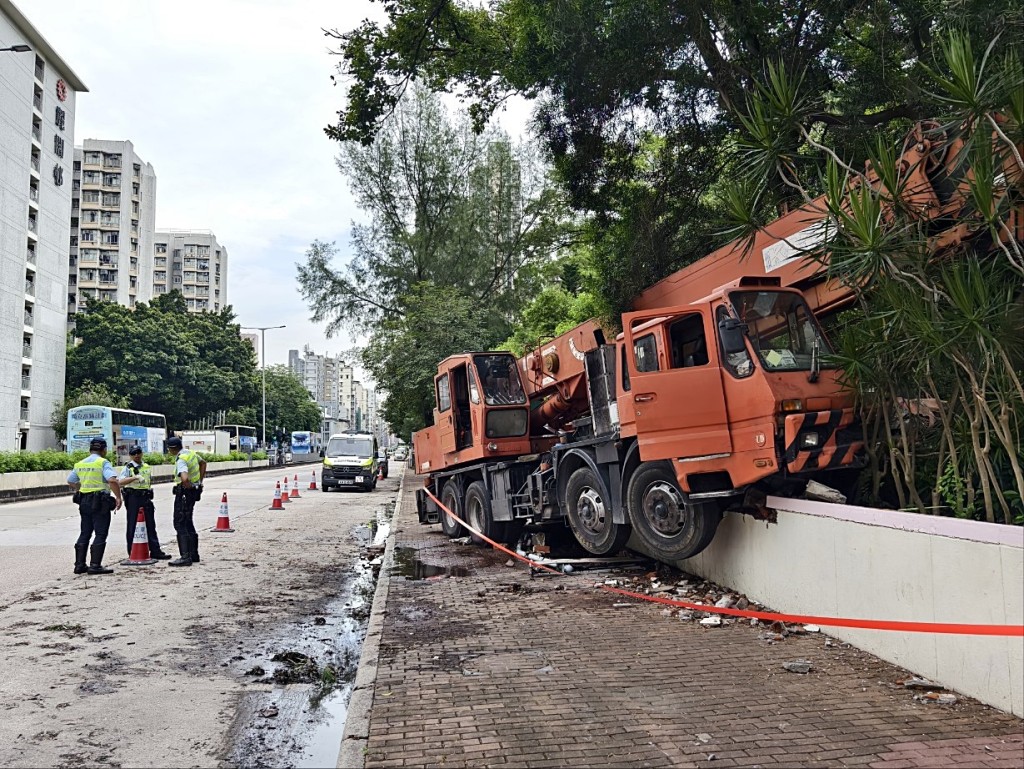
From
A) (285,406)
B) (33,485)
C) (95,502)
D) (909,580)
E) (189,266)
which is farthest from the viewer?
(189,266)

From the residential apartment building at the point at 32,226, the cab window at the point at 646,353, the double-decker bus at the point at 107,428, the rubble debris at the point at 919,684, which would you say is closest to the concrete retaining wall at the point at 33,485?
the double-decker bus at the point at 107,428

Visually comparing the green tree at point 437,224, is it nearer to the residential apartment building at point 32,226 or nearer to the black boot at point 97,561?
the black boot at point 97,561

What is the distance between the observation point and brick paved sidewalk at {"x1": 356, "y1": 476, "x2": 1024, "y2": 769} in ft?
13.2

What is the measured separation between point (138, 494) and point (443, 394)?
5.00 metres

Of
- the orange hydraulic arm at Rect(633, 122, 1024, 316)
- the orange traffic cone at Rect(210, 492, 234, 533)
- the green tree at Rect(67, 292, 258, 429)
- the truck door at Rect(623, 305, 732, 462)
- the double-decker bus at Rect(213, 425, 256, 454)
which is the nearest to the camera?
the orange hydraulic arm at Rect(633, 122, 1024, 316)

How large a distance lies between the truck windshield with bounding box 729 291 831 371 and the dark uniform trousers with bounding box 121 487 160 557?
8.34 meters

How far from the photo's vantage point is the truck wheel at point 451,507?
44.6ft

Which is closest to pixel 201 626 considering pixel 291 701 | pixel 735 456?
pixel 291 701

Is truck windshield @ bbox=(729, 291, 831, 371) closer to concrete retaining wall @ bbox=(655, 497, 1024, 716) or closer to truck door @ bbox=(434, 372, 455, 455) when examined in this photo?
concrete retaining wall @ bbox=(655, 497, 1024, 716)

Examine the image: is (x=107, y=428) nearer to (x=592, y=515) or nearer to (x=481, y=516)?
(x=481, y=516)

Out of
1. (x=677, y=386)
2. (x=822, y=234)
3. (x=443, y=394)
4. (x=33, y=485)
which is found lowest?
(x=33, y=485)

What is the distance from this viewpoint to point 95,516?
32.9 ft

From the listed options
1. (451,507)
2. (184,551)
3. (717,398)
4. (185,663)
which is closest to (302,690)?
(185,663)

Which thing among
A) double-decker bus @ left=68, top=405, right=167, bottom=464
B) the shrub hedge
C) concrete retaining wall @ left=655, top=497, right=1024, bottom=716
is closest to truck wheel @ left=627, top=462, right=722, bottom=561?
concrete retaining wall @ left=655, top=497, right=1024, bottom=716
